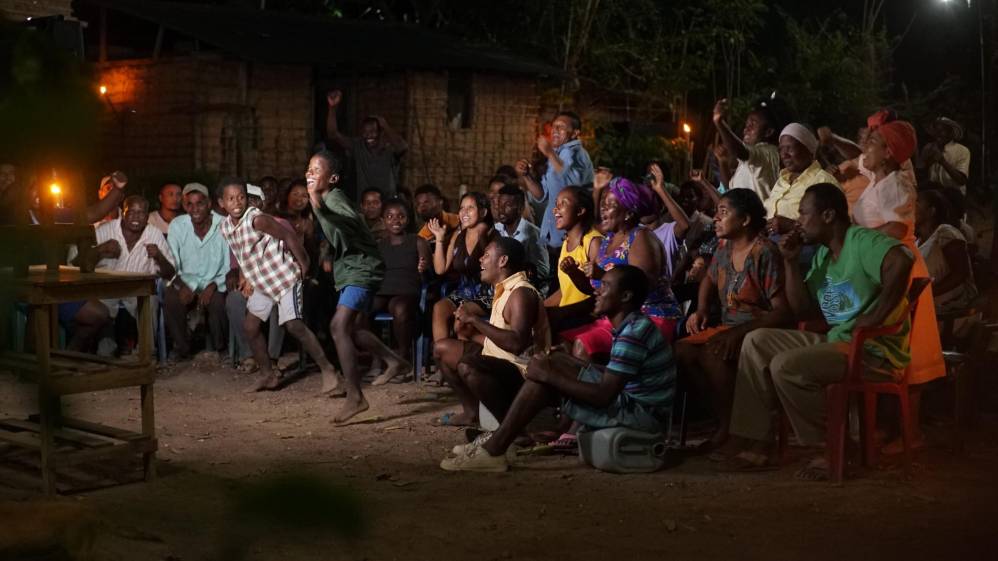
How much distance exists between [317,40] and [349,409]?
1184cm

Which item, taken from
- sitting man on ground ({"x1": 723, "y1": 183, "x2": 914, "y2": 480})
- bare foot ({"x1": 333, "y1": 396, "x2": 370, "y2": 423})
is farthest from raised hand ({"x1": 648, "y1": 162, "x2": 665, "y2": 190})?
bare foot ({"x1": 333, "y1": 396, "x2": 370, "y2": 423})

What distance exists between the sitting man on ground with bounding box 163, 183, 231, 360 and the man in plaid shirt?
1.09 metres

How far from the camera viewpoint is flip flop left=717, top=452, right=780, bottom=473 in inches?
246

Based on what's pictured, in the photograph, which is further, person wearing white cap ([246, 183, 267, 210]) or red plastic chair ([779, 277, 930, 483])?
person wearing white cap ([246, 183, 267, 210])

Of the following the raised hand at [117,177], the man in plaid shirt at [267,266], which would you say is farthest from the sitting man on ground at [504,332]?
the raised hand at [117,177]

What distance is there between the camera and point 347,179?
1292cm

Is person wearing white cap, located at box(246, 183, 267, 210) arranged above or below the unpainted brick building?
below

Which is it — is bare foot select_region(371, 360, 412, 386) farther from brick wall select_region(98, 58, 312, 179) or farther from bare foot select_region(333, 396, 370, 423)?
brick wall select_region(98, 58, 312, 179)

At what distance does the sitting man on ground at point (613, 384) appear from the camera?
241 inches

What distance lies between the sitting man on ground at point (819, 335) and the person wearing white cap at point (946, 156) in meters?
5.69

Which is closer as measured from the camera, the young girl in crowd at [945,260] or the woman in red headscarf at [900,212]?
the woman in red headscarf at [900,212]

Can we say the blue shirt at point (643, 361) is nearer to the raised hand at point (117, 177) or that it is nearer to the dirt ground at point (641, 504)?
the dirt ground at point (641, 504)

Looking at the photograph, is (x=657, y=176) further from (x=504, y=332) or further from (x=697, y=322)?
(x=504, y=332)

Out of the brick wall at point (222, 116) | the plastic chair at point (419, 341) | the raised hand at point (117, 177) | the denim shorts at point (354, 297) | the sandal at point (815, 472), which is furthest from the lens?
the brick wall at point (222, 116)
